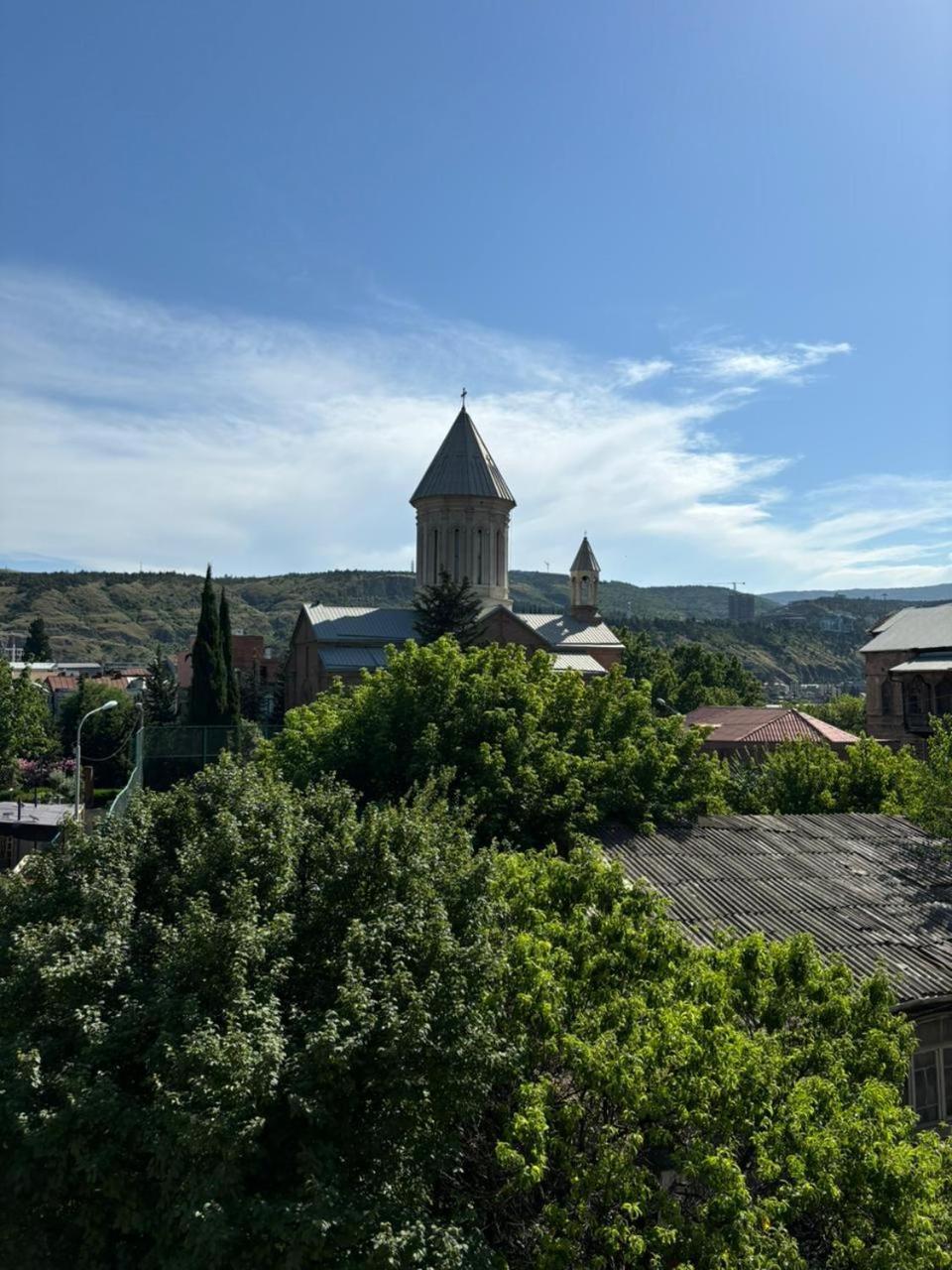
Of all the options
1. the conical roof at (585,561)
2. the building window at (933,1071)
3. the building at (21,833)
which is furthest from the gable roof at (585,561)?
the building window at (933,1071)

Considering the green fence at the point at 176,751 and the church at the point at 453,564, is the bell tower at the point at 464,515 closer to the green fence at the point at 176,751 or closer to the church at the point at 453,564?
the church at the point at 453,564

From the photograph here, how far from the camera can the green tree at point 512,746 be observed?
13.7 m

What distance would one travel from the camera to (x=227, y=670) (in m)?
47.2

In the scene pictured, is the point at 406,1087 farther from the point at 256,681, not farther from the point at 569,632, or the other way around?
the point at 256,681

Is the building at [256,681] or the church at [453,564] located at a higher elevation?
the church at [453,564]

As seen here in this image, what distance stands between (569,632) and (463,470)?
1064 centimetres

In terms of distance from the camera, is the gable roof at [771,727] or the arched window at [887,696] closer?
the gable roof at [771,727]

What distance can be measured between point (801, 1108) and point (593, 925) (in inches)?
103

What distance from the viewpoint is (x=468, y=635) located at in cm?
4272

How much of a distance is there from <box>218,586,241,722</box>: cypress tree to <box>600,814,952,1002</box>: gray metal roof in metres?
33.7

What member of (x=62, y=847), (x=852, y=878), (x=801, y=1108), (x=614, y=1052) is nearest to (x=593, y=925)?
(x=614, y=1052)

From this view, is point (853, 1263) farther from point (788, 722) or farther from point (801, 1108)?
point (788, 722)

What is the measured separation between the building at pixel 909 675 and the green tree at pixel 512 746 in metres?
31.4

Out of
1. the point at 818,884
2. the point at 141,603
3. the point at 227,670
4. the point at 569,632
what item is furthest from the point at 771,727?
the point at 141,603
